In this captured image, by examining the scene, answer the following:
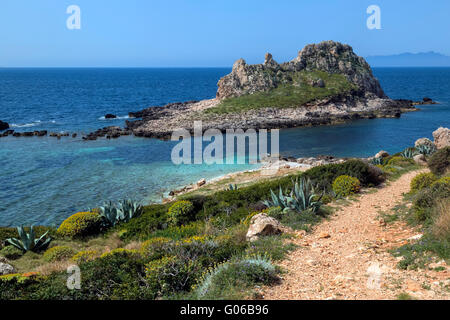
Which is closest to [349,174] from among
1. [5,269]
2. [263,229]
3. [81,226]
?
[263,229]

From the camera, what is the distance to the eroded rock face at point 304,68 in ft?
250

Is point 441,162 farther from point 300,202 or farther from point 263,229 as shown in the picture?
point 263,229

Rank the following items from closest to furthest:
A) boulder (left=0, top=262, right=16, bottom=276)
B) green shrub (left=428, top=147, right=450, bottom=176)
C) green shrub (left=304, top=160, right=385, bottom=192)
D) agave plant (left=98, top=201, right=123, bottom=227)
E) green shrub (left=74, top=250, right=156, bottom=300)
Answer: green shrub (left=74, top=250, right=156, bottom=300) → boulder (left=0, top=262, right=16, bottom=276) → agave plant (left=98, top=201, right=123, bottom=227) → green shrub (left=304, top=160, right=385, bottom=192) → green shrub (left=428, top=147, right=450, bottom=176)

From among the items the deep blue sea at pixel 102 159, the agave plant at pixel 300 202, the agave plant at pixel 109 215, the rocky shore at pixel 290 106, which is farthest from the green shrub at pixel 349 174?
the rocky shore at pixel 290 106

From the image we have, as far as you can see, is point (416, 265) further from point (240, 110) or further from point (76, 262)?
point (240, 110)

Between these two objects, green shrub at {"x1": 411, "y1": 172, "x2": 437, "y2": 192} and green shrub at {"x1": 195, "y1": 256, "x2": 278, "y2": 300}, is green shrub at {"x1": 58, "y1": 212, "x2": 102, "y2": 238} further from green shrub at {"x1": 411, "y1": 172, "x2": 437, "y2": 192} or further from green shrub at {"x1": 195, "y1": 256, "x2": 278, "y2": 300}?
green shrub at {"x1": 411, "y1": 172, "x2": 437, "y2": 192}

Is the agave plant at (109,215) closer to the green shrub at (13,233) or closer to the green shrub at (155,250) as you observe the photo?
the green shrub at (13,233)

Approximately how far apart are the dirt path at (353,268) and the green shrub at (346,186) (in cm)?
283

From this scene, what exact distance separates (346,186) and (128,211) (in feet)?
32.2

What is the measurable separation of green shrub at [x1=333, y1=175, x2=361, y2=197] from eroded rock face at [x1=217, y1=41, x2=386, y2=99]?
60.8 m

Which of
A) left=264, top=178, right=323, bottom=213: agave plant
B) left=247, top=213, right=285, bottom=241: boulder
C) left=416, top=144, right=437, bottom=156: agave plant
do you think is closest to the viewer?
left=247, top=213, right=285, bottom=241: boulder

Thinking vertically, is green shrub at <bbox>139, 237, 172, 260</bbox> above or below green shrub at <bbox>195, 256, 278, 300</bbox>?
below

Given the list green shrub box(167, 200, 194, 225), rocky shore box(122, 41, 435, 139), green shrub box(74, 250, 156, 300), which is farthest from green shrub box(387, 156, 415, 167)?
rocky shore box(122, 41, 435, 139)

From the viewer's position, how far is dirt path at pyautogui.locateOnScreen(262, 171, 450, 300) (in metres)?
6.54
